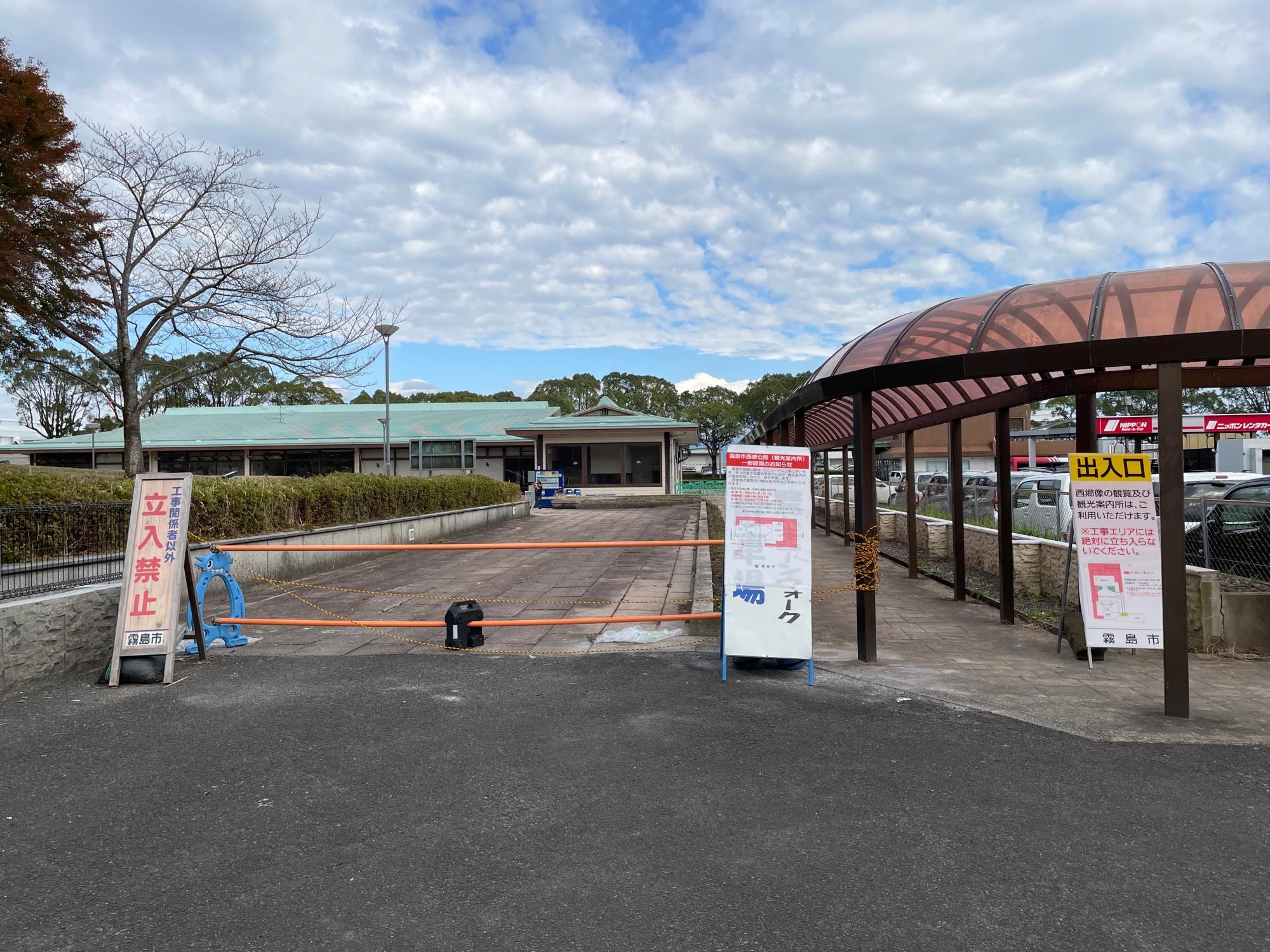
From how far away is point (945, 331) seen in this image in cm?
755

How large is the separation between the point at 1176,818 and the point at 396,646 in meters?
6.16

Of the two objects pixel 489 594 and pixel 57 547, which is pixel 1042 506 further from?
pixel 57 547

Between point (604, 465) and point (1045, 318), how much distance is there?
34011 millimetres

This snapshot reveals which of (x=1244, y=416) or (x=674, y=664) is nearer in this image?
(x=674, y=664)

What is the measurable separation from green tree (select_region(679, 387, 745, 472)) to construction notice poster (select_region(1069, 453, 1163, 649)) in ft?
195

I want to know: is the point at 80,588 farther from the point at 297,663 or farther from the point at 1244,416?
the point at 1244,416

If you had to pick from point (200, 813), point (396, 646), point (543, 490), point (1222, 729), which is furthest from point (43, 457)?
point (1222, 729)

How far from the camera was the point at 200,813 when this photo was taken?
3850 millimetres

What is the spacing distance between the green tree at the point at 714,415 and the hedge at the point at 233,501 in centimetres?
4931

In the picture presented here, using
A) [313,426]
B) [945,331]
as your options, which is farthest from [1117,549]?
[313,426]

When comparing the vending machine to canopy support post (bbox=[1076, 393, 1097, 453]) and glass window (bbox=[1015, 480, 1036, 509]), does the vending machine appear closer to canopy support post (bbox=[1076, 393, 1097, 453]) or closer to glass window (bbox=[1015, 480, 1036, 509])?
glass window (bbox=[1015, 480, 1036, 509])

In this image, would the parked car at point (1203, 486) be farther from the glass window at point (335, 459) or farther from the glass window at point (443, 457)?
the glass window at point (335, 459)

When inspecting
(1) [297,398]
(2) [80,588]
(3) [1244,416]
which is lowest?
(2) [80,588]

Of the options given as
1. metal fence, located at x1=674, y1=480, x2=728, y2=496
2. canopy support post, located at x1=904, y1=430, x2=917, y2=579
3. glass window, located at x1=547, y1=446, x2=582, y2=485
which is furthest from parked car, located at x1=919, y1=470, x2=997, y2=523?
glass window, located at x1=547, y1=446, x2=582, y2=485
